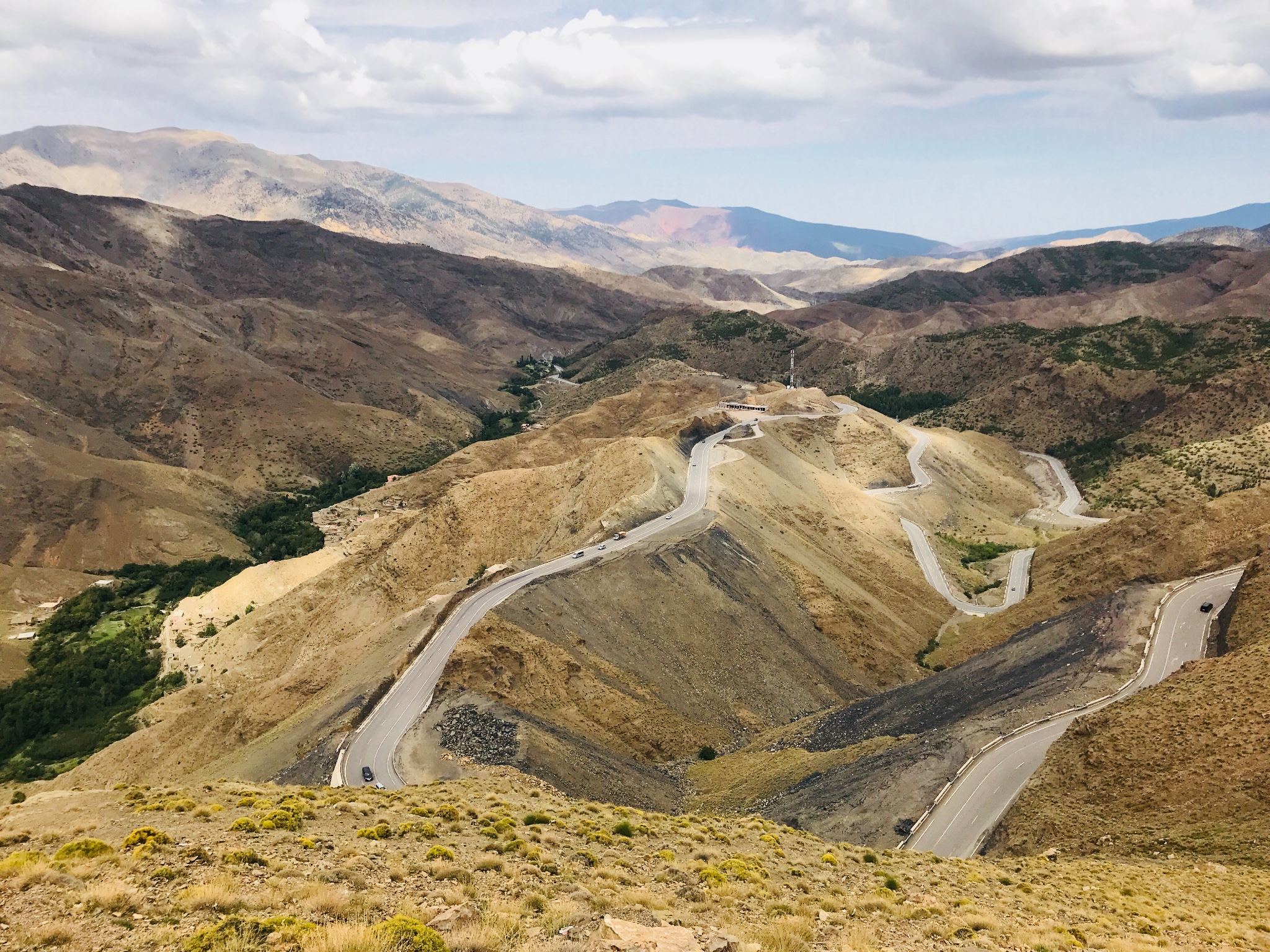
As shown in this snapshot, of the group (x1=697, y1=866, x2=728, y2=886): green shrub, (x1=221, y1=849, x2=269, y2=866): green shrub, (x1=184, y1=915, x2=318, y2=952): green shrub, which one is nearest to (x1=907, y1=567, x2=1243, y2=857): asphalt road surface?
(x1=697, y1=866, x2=728, y2=886): green shrub

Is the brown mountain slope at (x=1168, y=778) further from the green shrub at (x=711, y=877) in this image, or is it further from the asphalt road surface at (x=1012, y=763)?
the green shrub at (x=711, y=877)

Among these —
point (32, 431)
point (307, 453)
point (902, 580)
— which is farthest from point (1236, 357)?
point (32, 431)

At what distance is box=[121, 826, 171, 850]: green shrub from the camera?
52.2ft

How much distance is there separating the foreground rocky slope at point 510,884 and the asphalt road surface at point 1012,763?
4.22 metres

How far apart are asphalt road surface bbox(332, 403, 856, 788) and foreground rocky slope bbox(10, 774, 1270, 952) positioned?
812 centimetres

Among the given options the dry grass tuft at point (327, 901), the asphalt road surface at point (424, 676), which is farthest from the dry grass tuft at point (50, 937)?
the asphalt road surface at point (424, 676)

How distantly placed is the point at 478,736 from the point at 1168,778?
25.9 m

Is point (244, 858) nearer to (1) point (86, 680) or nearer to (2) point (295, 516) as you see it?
(1) point (86, 680)

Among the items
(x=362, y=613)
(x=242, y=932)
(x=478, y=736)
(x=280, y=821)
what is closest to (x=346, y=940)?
(x=242, y=932)

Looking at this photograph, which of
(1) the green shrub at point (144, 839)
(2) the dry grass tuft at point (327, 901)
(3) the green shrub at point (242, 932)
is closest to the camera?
(3) the green shrub at point (242, 932)

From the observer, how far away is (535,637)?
41844 mm

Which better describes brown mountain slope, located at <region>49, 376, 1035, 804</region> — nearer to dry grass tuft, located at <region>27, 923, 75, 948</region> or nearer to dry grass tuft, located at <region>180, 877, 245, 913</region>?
dry grass tuft, located at <region>180, 877, 245, 913</region>

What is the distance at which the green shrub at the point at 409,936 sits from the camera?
1240cm

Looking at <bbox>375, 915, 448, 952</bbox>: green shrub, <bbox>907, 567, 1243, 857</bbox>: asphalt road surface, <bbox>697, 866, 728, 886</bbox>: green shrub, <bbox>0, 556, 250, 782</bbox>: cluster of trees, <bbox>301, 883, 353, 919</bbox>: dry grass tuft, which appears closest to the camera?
<bbox>375, 915, 448, 952</bbox>: green shrub
